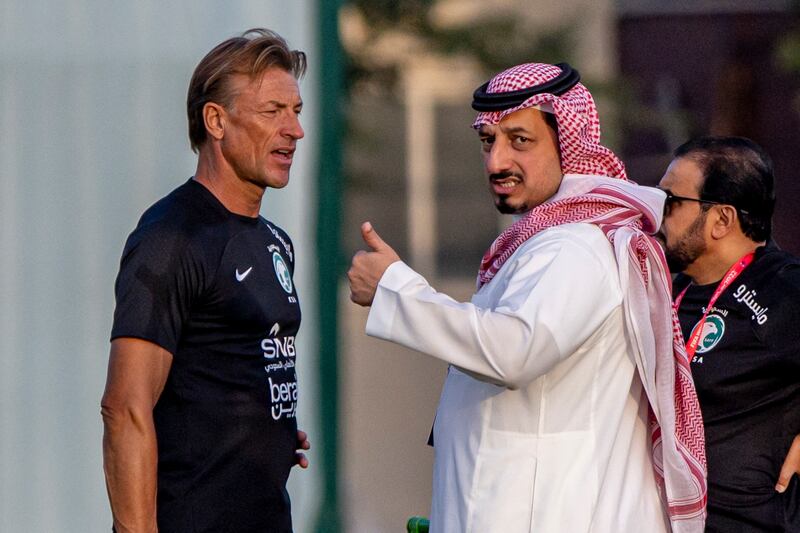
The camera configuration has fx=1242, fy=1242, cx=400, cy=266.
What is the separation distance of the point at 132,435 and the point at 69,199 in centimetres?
186

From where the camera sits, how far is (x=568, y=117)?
2637 millimetres

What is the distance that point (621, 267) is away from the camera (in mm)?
2551

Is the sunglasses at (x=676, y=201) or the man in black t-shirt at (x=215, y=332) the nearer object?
the man in black t-shirt at (x=215, y=332)

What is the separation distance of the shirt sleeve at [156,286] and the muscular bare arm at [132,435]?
3cm

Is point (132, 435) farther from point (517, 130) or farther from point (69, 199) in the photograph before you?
point (69, 199)

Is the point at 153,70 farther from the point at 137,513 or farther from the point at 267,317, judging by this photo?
the point at 137,513

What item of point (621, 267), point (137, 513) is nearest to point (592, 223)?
point (621, 267)

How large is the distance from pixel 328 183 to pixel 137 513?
89.9 inches

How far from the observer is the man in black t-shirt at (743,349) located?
2930 mm

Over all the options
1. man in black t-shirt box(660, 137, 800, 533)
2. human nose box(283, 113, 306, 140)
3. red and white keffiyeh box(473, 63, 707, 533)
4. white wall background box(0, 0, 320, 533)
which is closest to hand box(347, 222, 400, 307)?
red and white keffiyeh box(473, 63, 707, 533)

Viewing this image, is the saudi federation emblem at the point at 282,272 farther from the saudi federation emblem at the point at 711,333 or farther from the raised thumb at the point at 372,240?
the saudi federation emblem at the point at 711,333

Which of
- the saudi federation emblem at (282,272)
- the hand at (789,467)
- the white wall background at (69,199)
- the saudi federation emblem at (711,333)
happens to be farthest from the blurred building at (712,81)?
the saudi federation emblem at (282,272)

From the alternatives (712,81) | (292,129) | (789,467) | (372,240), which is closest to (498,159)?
(372,240)

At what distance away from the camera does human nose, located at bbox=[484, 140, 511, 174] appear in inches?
105
